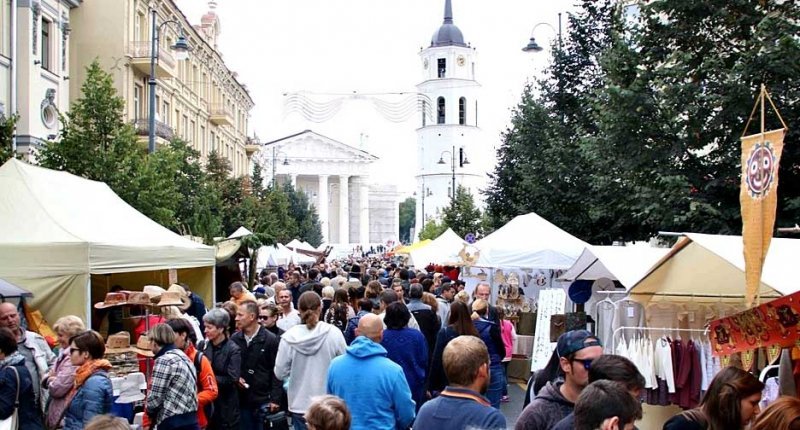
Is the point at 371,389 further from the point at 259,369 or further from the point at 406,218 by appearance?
Result: the point at 406,218

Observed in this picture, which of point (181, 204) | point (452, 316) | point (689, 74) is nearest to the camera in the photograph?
point (452, 316)

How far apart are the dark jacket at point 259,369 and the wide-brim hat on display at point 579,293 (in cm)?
693

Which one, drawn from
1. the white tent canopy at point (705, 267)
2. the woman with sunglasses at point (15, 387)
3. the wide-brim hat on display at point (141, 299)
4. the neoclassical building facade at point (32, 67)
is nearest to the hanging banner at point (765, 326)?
the white tent canopy at point (705, 267)

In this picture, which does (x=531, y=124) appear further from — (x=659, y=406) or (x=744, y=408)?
(x=744, y=408)

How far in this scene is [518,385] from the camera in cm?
1582

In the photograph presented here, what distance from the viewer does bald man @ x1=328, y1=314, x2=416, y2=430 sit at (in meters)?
6.55

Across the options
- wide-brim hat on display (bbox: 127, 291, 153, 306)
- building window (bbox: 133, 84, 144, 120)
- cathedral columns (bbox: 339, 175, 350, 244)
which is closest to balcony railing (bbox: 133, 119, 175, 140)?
building window (bbox: 133, 84, 144, 120)

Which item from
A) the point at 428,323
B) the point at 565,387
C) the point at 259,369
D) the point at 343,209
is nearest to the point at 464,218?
the point at 428,323

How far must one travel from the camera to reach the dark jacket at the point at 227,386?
858 centimetres

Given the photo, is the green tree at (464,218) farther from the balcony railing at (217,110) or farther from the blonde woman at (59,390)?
the blonde woman at (59,390)

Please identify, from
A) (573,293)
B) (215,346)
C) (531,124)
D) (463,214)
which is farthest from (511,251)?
(463,214)

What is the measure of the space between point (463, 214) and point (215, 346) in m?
40.9

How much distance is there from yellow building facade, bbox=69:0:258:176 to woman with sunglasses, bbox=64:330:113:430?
20801 mm

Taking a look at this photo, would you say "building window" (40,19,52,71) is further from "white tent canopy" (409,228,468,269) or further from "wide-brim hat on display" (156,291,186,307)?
"wide-brim hat on display" (156,291,186,307)
